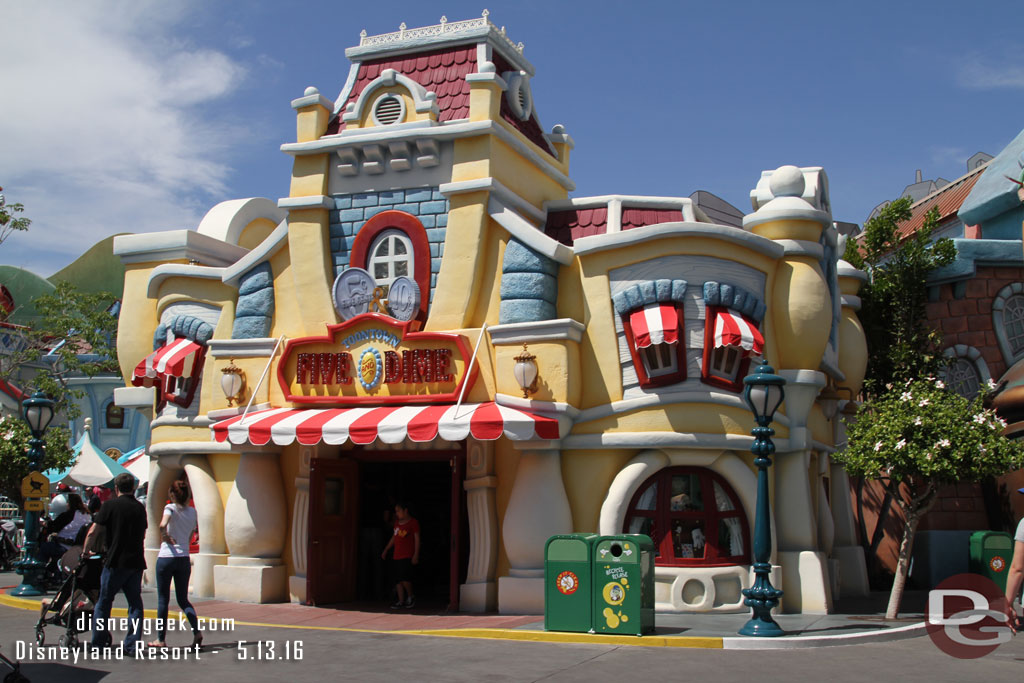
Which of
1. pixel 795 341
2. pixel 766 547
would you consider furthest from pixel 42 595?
pixel 795 341

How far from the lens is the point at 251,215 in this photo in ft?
69.6

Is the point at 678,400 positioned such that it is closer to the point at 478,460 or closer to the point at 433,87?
the point at 478,460

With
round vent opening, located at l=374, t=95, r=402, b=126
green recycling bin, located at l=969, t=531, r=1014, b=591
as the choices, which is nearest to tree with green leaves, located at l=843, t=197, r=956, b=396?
green recycling bin, located at l=969, t=531, r=1014, b=591

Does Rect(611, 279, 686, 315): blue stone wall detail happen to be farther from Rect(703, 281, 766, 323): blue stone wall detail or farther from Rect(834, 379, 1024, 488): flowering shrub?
Rect(834, 379, 1024, 488): flowering shrub

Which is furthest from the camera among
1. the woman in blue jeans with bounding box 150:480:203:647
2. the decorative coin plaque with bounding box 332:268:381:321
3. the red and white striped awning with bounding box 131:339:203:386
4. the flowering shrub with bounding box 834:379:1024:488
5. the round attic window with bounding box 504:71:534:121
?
the round attic window with bounding box 504:71:534:121

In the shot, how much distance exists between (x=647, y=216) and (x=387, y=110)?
196 inches

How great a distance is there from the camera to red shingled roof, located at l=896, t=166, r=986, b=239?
25281mm

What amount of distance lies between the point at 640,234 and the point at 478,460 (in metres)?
4.41

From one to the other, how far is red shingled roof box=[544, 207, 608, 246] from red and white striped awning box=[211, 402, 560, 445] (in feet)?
13.0

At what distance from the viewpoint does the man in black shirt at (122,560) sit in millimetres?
10008

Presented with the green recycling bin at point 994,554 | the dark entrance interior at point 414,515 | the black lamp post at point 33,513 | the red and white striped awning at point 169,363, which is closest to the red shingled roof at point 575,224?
the dark entrance interior at point 414,515

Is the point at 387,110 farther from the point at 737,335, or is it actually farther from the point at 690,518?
the point at 690,518

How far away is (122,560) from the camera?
32.9ft

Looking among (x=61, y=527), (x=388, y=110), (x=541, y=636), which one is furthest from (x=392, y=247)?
(x=541, y=636)
